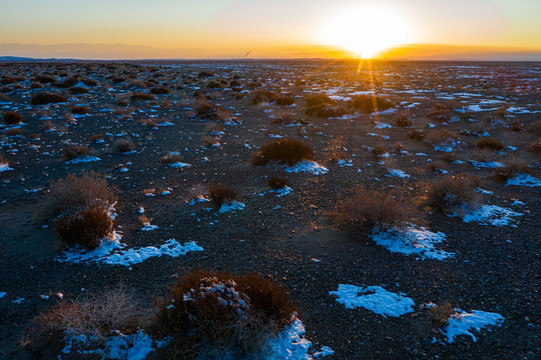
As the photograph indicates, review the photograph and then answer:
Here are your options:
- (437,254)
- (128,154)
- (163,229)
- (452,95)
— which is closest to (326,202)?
(437,254)

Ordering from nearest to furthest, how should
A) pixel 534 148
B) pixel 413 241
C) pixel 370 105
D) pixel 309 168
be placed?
pixel 413 241
pixel 309 168
pixel 534 148
pixel 370 105

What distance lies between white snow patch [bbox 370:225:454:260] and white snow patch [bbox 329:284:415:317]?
1.44 meters

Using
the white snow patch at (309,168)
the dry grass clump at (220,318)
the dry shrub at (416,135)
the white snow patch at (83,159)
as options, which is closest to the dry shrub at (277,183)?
the white snow patch at (309,168)

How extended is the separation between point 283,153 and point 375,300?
7.54 metres

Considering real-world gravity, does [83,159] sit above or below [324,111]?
below

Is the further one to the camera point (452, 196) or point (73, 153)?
point (73, 153)

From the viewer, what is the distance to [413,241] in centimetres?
654

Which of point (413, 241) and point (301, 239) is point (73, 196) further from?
point (413, 241)

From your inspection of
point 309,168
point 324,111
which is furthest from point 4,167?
point 324,111

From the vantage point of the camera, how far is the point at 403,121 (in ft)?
61.3

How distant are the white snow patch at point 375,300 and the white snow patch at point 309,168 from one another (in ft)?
19.9

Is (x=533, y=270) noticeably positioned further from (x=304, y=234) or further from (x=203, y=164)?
(x=203, y=164)

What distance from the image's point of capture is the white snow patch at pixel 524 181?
9.99 metres

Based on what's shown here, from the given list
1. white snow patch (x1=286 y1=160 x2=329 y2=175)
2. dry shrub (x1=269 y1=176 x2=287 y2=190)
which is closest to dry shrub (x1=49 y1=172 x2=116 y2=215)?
dry shrub (x1=269 y1=176 x2=287 y2=190)
